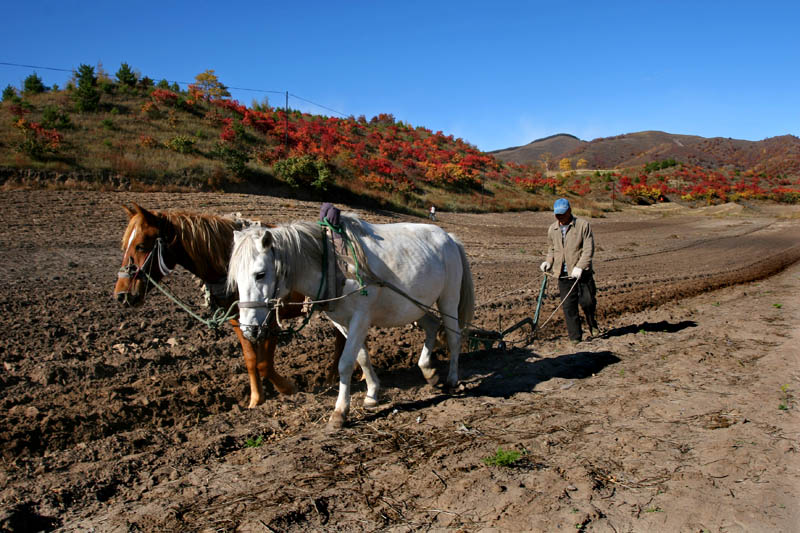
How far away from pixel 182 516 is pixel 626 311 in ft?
27.5

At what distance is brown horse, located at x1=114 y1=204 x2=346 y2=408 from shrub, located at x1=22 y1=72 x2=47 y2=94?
120 feet

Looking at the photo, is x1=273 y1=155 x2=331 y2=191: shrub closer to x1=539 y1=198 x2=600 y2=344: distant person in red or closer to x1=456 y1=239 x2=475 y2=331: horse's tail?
x1=539 y1=198 x2=600 y2=344: distant person in red

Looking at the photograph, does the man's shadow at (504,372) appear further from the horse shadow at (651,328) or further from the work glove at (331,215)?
the work glove at (331,215)

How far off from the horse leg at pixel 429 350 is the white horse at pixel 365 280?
11mm

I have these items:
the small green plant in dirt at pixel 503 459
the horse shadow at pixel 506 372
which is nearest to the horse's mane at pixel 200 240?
the horse shadow at pixel 506 372

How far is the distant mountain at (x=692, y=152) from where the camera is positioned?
8351cm

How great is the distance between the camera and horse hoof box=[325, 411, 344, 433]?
14.8 feet

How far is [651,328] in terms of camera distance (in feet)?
26.9

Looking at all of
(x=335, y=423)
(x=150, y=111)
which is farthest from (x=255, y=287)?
(x=150, y=111)

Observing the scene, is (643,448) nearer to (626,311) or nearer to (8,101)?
(626,311)

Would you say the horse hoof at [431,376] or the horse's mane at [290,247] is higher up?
the horse's mane at [290,247]

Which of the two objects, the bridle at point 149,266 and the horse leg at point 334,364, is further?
the horse leg at point 334,364

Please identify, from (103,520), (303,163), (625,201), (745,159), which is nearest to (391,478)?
(103,520)

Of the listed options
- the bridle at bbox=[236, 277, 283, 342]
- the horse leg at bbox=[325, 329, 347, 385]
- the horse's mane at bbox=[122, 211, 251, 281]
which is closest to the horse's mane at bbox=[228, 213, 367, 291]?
the bridle at bbox=[236, 277, 283, 342]
